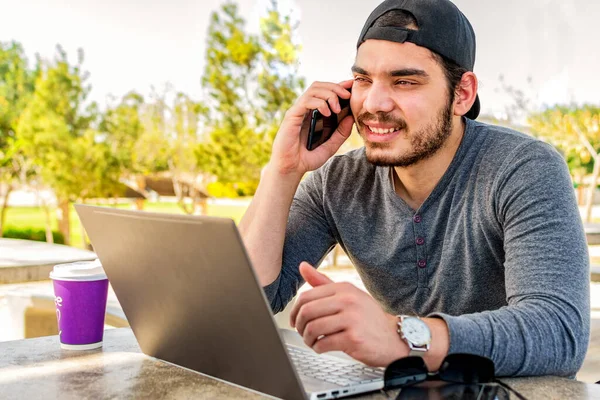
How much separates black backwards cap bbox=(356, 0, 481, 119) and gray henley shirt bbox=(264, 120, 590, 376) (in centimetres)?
17

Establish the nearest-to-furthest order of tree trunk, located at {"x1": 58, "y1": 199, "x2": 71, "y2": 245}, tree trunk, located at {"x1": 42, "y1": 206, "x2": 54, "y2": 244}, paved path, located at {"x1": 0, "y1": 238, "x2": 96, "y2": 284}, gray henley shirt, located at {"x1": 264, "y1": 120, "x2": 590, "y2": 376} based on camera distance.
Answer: gray henley shirt, located at {"x1": 264, "y1": 120, "x2": 590, "y2": 376} < paved path, located at {"x1": 0, "y1": 238, "x2": 96, "y2": 284} < tree trunk, located at {"x1": 42, "y1": 206, "x2": 54, "y2": 244} < tree trunk, located at {"x1": 58, "y1": 199, "x2": 71, "y2": 245}

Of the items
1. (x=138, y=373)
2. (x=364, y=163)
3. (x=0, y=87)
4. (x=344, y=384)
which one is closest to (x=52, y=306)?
(x=364, y=163)

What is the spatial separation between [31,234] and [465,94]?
12727 mm

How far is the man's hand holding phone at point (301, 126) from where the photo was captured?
157 centimetres

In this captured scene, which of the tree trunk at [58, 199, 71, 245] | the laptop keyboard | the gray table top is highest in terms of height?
the laptop keyboard

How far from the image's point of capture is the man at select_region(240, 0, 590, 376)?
41.9 inches

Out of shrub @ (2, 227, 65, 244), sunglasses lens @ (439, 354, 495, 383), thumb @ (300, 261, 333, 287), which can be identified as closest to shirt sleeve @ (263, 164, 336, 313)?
thumb @ (300, 261, 333, 287)

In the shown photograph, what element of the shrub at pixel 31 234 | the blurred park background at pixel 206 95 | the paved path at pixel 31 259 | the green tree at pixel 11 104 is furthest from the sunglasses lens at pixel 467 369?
the green tree at pixel 11 104

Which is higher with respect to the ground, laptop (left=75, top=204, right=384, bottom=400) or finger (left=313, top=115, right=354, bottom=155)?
finger (left=313, top=115, right=354, bottom=155)

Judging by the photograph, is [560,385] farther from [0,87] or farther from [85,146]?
[0,87]

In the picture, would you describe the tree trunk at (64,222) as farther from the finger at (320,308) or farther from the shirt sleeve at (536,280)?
the finger at (320,308)

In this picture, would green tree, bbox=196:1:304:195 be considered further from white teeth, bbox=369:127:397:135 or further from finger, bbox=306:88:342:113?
white teeth, bbox=369:127:397:135

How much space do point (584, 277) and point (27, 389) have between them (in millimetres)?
825

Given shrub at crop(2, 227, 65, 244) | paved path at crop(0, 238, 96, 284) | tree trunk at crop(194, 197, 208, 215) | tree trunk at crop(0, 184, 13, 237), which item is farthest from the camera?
tree trunk at crop(194, 197, 208, 215)
